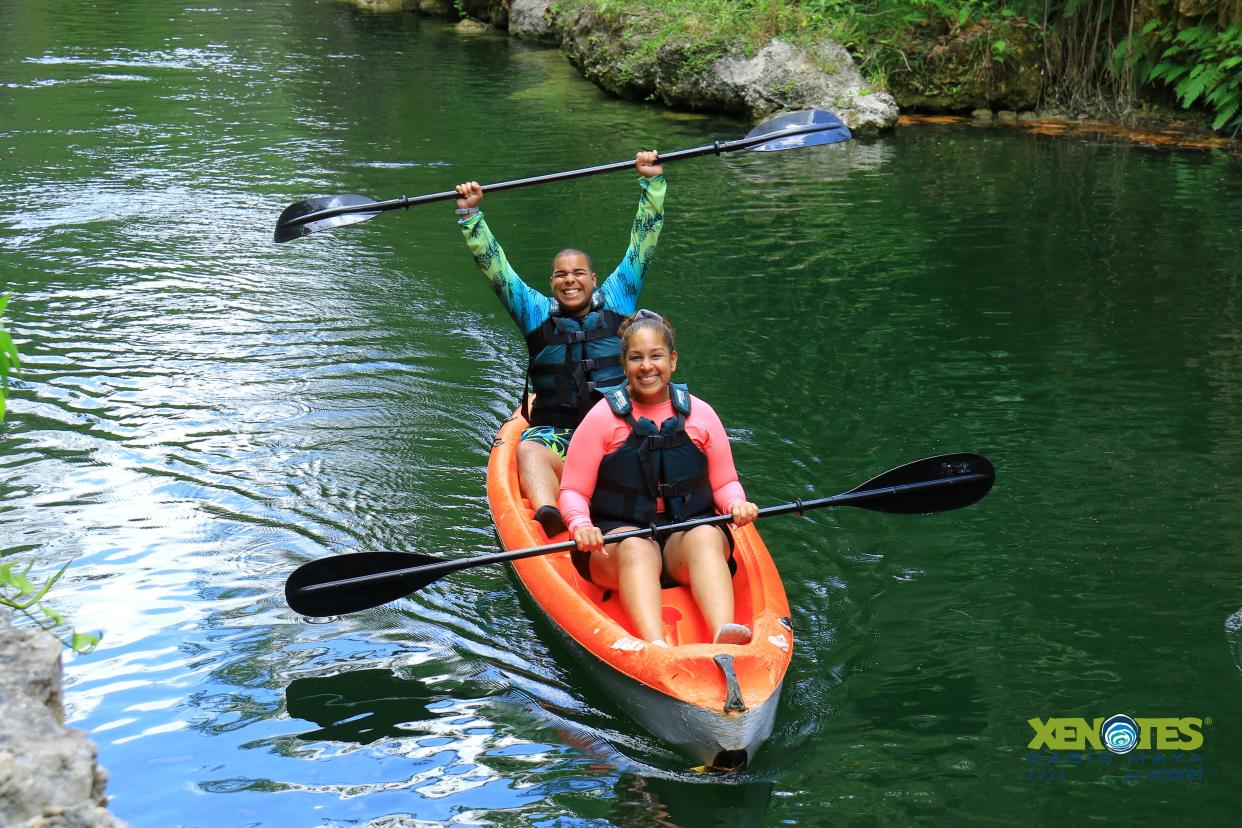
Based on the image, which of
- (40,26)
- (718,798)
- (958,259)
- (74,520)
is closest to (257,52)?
(40,26)

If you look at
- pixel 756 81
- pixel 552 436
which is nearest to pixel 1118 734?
pixel 552 436

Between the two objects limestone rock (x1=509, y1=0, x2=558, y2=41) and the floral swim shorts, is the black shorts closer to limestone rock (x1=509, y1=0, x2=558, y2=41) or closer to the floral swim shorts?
the floral swim shorts

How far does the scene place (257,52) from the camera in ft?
53.1

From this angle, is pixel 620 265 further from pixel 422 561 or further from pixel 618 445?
pixel 422 561

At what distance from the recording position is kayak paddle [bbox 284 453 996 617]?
3.85m

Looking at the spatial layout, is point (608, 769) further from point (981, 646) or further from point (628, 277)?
point (628, 277)

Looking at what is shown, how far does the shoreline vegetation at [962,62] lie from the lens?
11578 millimetres

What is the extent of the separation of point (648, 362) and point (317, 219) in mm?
2574

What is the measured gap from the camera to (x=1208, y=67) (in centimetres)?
1127

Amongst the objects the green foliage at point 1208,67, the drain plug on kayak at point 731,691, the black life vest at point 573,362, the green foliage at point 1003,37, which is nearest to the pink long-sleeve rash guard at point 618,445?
the drain plug on kayak at point 731,691

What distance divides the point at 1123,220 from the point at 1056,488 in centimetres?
465

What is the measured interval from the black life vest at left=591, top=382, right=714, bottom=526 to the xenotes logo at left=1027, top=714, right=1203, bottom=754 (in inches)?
47.7

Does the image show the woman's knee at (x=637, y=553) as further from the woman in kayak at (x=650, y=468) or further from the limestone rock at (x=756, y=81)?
the limestone rock at (x=756, y=81)

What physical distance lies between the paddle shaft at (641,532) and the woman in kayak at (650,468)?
4cm
